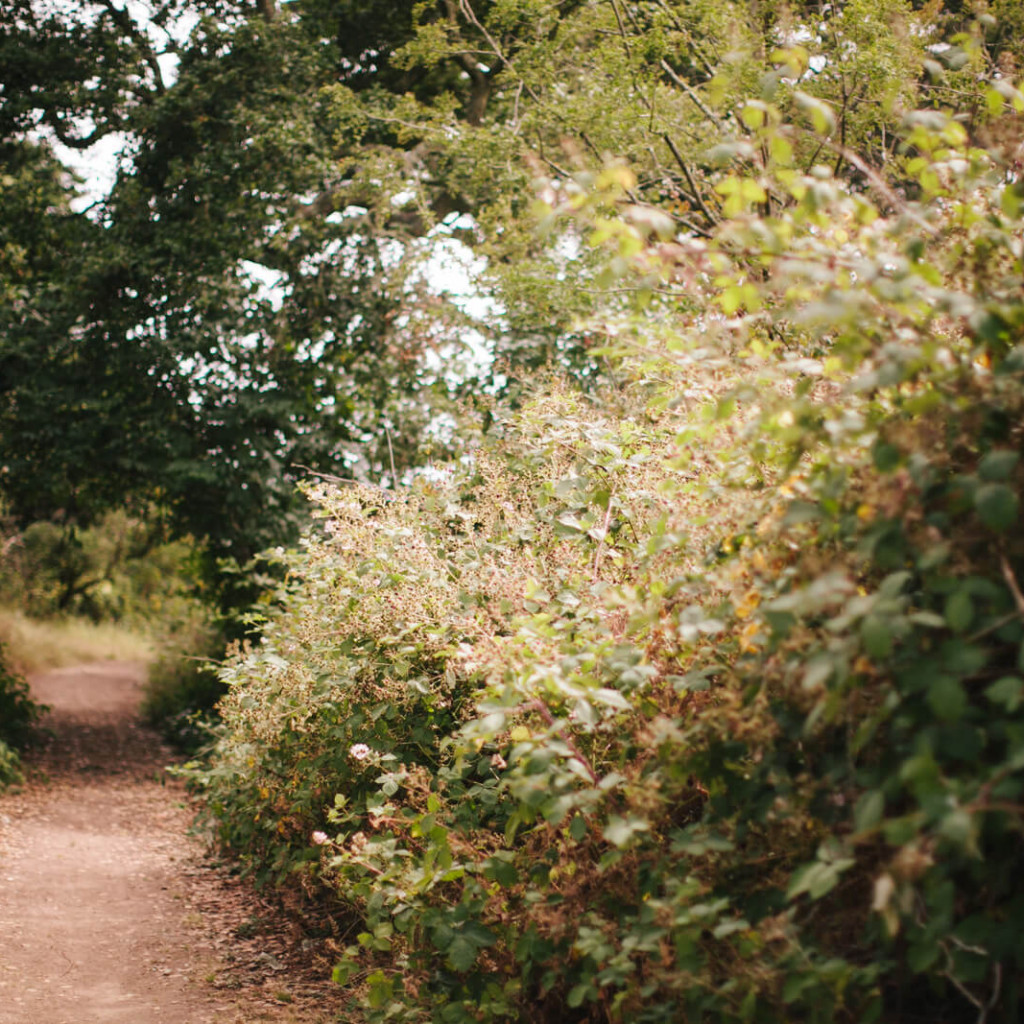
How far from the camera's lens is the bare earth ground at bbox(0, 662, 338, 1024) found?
3.73 meters

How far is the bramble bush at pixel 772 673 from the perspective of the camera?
168 cm

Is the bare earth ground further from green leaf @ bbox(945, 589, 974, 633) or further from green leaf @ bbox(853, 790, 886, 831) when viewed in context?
green leaf @ bbox(945, 589, 974, 633)

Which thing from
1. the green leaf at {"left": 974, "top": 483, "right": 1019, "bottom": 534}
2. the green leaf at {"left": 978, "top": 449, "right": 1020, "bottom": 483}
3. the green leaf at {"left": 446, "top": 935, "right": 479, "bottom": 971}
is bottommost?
the green leaf at {"left": 446, "top": 935, "right": 479, "bottom": 971}

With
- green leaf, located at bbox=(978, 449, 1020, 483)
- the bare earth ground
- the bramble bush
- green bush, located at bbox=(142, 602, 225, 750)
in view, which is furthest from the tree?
green leaf, located at bbox=(978, 449, 1020, 483)

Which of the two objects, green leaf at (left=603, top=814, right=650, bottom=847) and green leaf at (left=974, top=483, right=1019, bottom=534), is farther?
green leaf at (left=603, top=814, right=650, bottom=847)

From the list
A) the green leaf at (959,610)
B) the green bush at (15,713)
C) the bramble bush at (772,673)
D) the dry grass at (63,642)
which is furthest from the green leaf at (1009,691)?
the dry grass at (63,642)

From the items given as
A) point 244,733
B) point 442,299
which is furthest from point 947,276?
point 442,299

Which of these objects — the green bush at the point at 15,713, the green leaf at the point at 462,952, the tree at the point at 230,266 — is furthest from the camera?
the green bush at the point at 15,713

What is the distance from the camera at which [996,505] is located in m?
1.57

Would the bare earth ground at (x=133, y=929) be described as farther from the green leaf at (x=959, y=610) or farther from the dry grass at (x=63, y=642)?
the dry grass at (x=63, y=642)

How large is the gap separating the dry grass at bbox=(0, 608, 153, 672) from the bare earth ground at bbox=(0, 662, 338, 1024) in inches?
273

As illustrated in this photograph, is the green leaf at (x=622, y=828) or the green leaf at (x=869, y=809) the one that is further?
the green leaf at (x=622, y=828)

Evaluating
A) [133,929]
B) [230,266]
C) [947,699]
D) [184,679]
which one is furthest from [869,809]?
[184,679]

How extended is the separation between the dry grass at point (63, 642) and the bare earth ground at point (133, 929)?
22.8 feet
